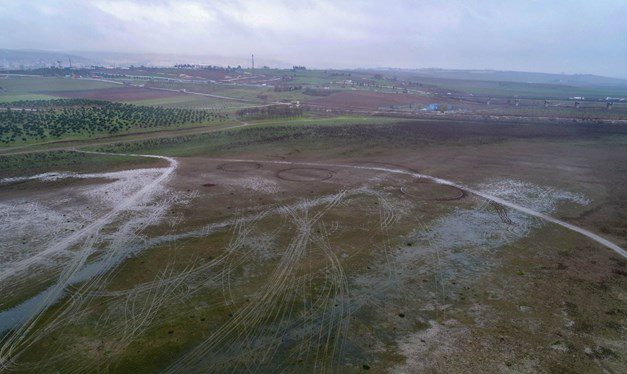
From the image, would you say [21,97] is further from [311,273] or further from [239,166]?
[311,273]

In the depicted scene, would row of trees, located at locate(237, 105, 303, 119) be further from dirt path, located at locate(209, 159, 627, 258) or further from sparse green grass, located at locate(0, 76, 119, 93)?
sparse green grass, located at locate(0, 76, 119, 93)

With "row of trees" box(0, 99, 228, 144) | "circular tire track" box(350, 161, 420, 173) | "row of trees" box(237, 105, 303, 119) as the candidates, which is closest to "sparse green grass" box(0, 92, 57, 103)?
"row of trees" box(0, 99, 228, 144)

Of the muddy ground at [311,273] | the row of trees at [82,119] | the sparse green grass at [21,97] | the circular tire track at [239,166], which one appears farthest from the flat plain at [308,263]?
the sparse green grass at [21,97]

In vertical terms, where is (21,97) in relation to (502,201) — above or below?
above

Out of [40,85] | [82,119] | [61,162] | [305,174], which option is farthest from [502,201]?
[40,85]

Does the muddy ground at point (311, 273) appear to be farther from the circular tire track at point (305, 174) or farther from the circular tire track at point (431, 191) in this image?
the circular tire track at point (305, 174)
